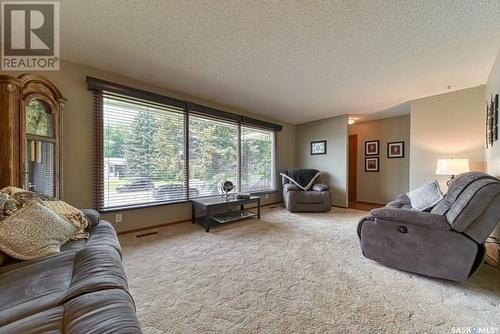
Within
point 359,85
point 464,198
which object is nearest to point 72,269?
point 464,198

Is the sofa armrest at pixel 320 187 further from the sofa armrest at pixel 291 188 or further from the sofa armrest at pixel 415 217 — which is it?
the sofa armrest at pixel 415 217

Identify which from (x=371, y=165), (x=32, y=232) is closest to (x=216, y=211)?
(x=32, y=232)

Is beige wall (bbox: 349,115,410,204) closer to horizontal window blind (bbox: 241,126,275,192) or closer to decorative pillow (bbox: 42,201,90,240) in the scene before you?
horizontal window blind (bbox: 241,126,275,192)

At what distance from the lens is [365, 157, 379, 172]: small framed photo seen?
18.5 ft

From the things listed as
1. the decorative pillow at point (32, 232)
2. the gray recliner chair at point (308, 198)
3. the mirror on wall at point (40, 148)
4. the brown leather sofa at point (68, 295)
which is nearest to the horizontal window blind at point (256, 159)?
the gray recliner chair at point (308, 198)

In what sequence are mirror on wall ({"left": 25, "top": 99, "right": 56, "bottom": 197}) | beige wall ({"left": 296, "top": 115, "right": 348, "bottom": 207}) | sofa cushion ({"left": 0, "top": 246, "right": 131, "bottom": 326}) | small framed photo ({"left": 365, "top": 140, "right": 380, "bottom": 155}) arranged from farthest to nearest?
small framed photo ({"left": 365, "top": 140, "right": 380, "bottom": 155}) < beige wall ({"left": 296, "top": 115, "right": 348, "bottom": 207}) < mirror on wall ({"left": 25, "top": 99, "right": 56, "bottom": 197}) < sofa cushion ({"left": 0, "top": 246, "right": 131, "bottom": 326})

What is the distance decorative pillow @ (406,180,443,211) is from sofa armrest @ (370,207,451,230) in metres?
0.45

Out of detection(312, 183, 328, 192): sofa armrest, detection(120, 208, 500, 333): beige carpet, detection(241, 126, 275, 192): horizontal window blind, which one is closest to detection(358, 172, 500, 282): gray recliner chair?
detection(120, 208, 500, 333): beige carpet

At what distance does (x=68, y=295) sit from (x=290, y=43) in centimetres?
251

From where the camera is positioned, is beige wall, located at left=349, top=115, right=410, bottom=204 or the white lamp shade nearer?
the white lamp shade

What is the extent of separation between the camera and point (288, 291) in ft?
5.67

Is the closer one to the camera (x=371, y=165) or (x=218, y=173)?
(x=218, y=173)

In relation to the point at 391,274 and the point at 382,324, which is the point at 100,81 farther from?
the point at 391,274

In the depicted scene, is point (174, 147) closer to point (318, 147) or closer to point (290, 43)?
point (290, 43)
